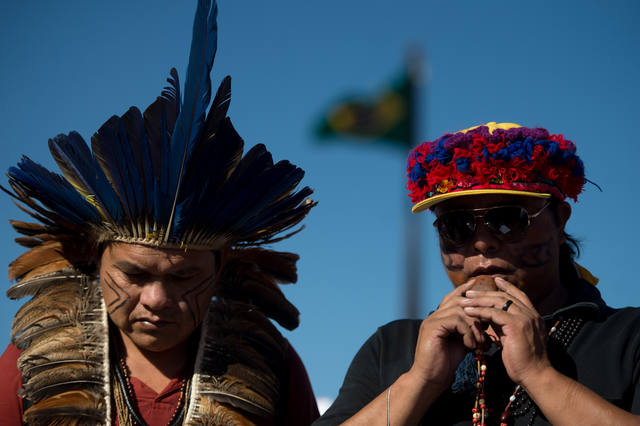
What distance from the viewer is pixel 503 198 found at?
113 inches

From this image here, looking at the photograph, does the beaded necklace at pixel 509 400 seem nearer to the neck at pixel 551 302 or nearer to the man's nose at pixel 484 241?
the neck at pixel 551 302

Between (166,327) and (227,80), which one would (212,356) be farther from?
(227,80)

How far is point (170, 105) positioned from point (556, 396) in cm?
238

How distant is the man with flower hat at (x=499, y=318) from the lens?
2.55 m

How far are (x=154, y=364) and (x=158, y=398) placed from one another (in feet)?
0.59

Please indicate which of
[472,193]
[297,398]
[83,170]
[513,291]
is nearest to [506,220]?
[472,193]

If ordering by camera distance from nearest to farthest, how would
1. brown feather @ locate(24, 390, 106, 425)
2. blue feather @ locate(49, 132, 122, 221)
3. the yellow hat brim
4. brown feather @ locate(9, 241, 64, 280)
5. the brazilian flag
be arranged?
1. the yellow hat brim
2. brown feather @ locate(24, 390, 106, 425)
3. blue feather @ locate(49, 132, 122, 221)
4. brown feather @ locate(9, 241, 64, 280)
5. the brazilian flag

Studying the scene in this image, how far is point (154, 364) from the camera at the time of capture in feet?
12.3

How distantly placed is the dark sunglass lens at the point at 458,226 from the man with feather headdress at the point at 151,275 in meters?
1.25

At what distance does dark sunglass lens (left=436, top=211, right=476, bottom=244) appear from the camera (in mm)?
2895

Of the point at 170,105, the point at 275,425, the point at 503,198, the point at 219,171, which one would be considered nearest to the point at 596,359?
the point at 503,198

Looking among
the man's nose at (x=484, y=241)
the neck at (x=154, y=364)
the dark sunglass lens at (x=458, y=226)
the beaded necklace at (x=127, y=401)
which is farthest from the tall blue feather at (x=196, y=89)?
the man's nose at (x=484, y=241)

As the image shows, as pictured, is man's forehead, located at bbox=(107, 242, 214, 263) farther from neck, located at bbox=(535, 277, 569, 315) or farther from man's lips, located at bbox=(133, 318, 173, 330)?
neck, located at bbox=(535, 277, 569, 315)

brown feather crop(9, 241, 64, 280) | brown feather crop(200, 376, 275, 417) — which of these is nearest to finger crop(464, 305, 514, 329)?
brown feather crop(200, 376, 275, 417)
